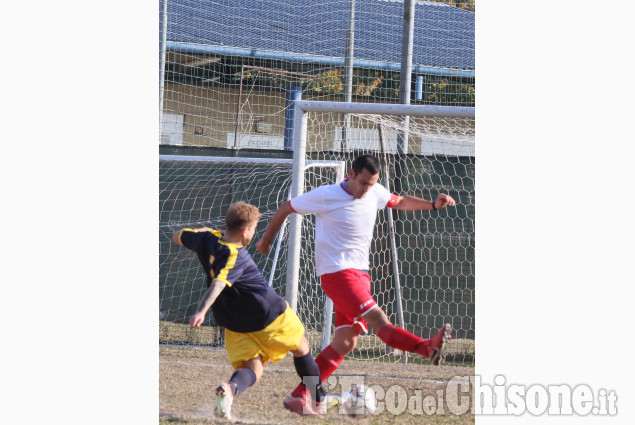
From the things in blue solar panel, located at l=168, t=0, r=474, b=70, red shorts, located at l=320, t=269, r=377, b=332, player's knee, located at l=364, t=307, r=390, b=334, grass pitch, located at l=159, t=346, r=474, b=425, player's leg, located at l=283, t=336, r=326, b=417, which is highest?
blue solar panel, located at l=168, t=0, r=474, b=70

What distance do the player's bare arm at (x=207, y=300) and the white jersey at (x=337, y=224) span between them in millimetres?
782

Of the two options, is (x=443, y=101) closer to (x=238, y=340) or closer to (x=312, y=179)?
(x=312, y=179)

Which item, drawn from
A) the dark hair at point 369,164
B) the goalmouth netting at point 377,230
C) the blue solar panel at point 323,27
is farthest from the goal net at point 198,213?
the dark hair at point 369,164

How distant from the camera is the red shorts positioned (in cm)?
394

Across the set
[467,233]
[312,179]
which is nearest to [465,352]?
Answer: [467,233]

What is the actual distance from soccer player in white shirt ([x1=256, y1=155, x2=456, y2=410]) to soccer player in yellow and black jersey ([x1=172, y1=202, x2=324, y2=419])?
370 mm

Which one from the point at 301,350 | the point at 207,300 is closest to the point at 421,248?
the point at 301,350

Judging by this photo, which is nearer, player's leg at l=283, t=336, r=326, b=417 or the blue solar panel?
Answer: player's leg at l=283, t=336, r=326, b=417

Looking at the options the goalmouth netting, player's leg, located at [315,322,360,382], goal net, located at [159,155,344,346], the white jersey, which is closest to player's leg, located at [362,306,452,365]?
player's leg, located at [315,322,360,382]

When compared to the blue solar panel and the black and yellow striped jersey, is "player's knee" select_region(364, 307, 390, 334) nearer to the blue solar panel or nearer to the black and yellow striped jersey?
the black and yellow striped jersey

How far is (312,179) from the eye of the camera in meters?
6.59

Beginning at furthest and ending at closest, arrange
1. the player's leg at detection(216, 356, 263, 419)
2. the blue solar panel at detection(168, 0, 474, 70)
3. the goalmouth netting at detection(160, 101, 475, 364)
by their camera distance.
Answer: the blue solar panel at detection(168, 0, 474, 70), the goalmouth netting at detection(160, 101, 475, 364), the player's leg at detection(216, 356, 263, 419)

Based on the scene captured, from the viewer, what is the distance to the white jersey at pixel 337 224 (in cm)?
402

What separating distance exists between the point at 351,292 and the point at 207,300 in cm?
95
